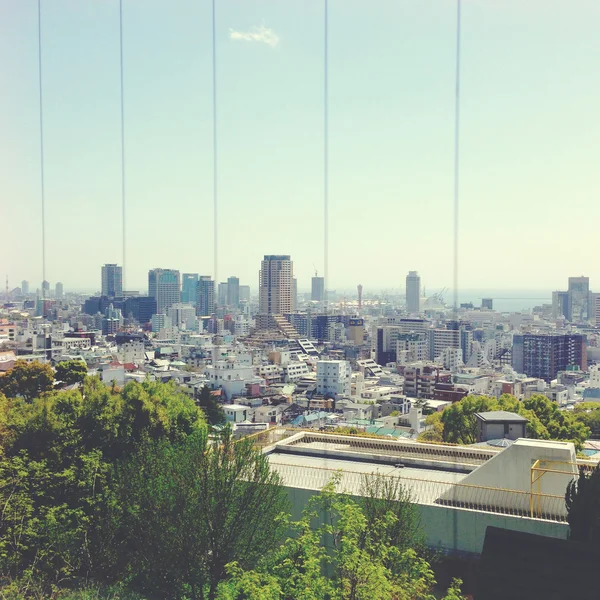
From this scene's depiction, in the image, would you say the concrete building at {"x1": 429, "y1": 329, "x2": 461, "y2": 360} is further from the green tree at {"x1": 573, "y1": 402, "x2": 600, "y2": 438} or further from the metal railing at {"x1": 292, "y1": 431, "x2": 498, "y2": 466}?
the metal railing at {"x1": 292, "y1": 431, "x2": 498, "y2": 466}

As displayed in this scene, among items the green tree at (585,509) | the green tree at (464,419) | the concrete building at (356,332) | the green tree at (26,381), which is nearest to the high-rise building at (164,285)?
the concrete building at (356,332)

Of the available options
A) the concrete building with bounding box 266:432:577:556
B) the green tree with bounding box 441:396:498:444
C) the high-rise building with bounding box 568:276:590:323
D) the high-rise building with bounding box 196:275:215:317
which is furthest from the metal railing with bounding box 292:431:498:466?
the high-rise building with bounding box 196:275:215:317

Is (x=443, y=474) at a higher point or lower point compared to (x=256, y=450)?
lower

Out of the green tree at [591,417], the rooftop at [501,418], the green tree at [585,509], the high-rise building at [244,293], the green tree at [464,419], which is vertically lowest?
the green tree at [591,417]

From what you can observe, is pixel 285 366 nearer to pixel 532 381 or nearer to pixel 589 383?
pixel 532 381

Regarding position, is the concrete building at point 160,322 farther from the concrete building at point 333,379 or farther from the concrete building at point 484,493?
the concrete building at point 484,493

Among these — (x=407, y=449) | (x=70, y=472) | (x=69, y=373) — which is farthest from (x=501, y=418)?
(x=69, y=373)

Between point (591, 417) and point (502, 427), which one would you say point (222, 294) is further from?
point (502, 427)

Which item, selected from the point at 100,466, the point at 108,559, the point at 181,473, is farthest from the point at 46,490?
the point at 181,473
